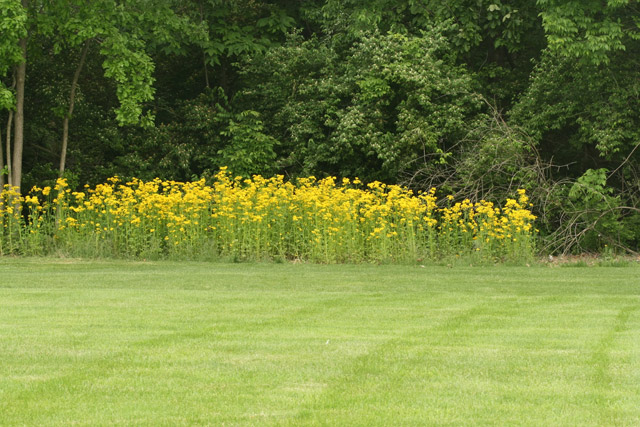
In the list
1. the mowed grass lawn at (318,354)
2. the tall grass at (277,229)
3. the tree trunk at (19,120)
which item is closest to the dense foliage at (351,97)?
the tree trunk at (19,120)

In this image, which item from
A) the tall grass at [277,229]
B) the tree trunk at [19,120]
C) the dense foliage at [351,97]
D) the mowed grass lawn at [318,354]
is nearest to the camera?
the mowed grass lawn at [318,354]

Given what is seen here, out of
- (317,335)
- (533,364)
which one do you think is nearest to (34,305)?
(317,335)

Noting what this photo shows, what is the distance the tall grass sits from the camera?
1579 cm

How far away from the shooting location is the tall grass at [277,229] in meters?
15.8

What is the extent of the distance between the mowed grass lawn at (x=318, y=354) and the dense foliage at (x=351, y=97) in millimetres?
7426

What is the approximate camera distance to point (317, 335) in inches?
300

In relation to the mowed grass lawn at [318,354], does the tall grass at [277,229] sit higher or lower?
higher

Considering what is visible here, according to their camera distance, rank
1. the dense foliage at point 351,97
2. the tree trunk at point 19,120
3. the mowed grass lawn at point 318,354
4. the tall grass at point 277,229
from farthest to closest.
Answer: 1. the tree trunk at point 19,120
2. the dense foliage at point 351,97
3. the tall grass at point 277,229
4. the mowed grass lawn at point 318,354

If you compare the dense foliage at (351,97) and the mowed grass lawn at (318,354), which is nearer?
the mowed grass lawn at (318,354)

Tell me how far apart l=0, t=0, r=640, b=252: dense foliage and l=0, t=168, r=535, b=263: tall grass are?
1989 mm

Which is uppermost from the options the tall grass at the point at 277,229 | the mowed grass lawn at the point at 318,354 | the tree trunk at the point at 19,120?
the tree trunk at the point at 19,120

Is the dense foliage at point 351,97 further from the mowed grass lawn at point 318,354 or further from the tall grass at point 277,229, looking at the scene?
the mowed grass lawn at point 318,354

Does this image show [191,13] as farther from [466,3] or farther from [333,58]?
[466,3]

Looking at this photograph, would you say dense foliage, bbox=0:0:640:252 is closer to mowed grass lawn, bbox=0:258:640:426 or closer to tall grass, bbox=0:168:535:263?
tall grass, bbox=0:168:535:263
